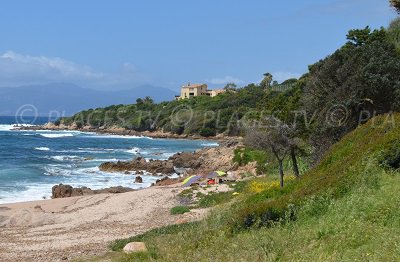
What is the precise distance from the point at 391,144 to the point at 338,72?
12.5m

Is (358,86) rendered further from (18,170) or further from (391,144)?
(18,170)

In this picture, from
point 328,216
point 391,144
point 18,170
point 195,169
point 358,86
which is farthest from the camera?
point 195,169

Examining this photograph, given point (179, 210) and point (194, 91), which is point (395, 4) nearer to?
point (179, 210)

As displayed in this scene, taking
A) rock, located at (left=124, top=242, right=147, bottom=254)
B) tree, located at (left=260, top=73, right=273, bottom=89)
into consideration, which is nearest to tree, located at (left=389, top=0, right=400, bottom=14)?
rock, located at (left=124, top=242, right=147, bottom=254)

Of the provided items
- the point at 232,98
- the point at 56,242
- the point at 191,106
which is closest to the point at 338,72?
the point at 56,242

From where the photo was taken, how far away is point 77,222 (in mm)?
20359

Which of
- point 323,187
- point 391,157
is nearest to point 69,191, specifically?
point 323,187

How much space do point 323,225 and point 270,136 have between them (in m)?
10.6

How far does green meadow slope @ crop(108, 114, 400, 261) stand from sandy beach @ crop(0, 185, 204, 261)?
1.79 meters

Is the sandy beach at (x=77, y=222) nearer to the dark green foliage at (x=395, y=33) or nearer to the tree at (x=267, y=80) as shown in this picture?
the dark green foliage at (x=395, y=33)

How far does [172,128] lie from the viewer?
10438 cm

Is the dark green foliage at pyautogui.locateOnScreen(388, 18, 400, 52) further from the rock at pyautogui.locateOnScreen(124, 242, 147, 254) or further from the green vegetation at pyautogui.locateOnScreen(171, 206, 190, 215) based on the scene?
the rock at pyautogui.locateOnScreen(124, 242, 147, 254)

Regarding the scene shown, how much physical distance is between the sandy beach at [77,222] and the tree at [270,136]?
350 cm

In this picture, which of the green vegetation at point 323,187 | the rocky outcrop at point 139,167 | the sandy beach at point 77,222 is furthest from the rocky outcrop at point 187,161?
the sandy beach at point 77,222
